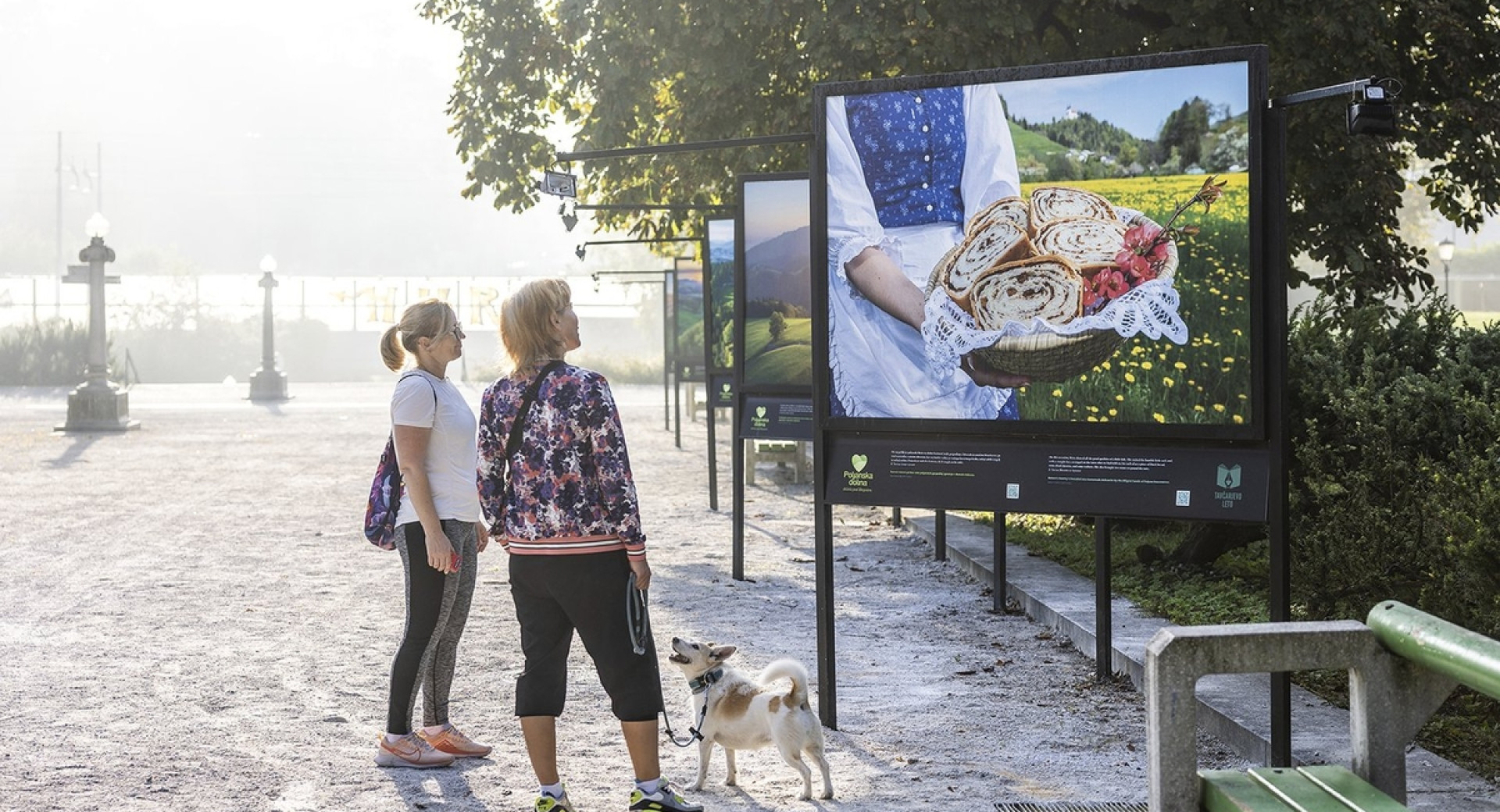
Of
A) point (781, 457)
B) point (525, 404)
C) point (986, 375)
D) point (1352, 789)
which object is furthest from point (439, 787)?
point (781, 457)

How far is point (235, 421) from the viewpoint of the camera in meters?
29.6

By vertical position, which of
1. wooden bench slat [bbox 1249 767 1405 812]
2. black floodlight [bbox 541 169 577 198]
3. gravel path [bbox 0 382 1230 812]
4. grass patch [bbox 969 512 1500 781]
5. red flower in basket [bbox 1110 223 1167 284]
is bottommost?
gravel path [bbox 0 382 1230 812]

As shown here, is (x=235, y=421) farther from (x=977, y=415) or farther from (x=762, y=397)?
(x=977, y=415)

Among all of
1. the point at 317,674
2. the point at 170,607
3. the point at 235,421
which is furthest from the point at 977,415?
the point at 235,421

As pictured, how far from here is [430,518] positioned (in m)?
6.06

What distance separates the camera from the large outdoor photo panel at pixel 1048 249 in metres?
6.12

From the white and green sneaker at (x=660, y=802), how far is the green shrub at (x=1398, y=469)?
275 cm

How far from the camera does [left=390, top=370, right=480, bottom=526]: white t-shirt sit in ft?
20.0

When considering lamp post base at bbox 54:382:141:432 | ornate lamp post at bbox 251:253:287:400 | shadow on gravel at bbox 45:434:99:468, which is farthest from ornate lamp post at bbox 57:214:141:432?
ornate lamp post at bbox 251:253:287:400

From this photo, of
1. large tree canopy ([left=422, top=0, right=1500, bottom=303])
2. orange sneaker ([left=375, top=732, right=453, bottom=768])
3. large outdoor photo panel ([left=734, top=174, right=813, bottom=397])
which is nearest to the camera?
orange sneaker ([left=375, top=732, right=453, bottom=768])

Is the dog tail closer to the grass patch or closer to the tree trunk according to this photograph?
the grass patch

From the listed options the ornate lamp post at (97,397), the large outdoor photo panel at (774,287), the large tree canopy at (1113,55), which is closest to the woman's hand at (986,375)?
the large outdoor photo panel at (774,287)

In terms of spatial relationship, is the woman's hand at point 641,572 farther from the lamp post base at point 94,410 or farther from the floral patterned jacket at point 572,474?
the lamp post base at point 94,410

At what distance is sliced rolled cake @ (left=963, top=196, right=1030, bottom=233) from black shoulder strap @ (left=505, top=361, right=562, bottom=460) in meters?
2.07
